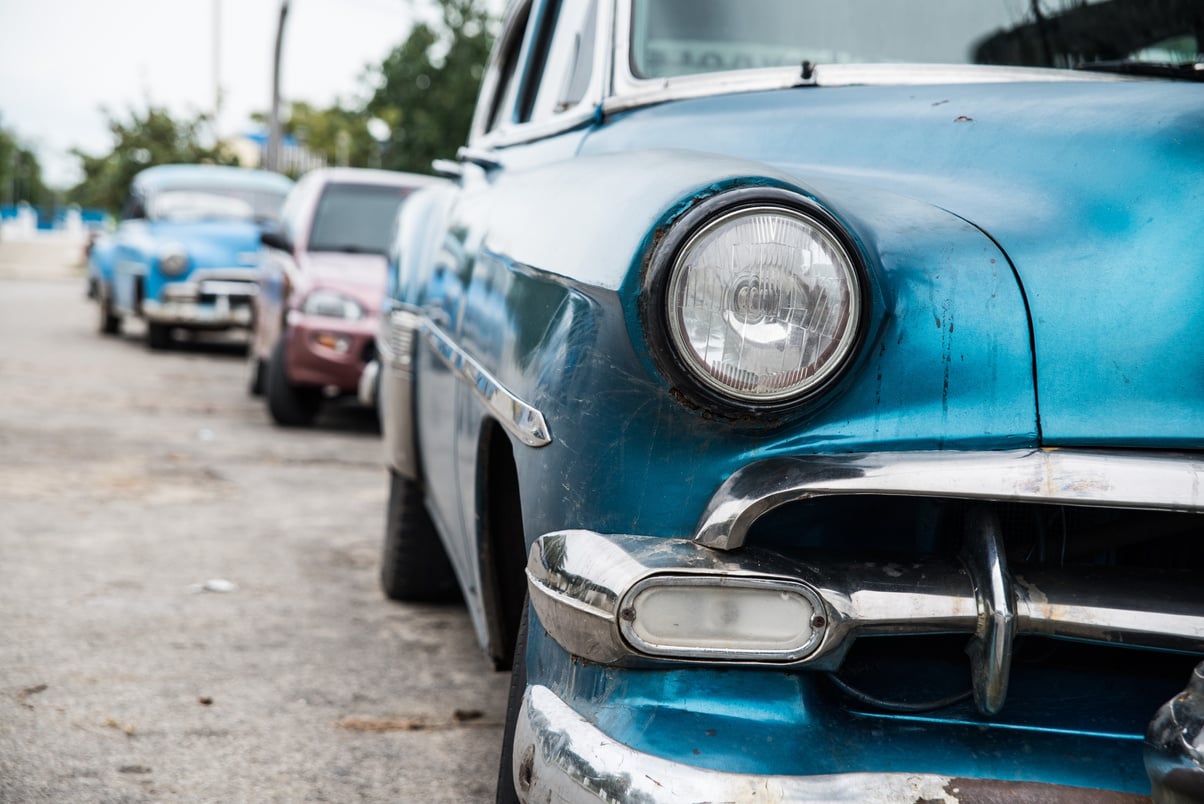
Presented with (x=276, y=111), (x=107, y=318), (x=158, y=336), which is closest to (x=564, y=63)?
(x=158, y=336)

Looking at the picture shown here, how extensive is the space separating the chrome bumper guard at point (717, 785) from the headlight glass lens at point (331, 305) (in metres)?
6.10

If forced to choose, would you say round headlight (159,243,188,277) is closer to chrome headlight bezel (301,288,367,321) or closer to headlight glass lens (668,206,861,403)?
chrome headlight bezel (301,288,367,321)

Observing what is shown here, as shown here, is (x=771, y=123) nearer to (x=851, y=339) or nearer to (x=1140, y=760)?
(x=851, y=339)

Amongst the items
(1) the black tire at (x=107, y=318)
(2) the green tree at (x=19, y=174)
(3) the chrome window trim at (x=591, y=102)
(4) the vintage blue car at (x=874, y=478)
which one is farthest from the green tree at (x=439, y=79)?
(2) the green tree at (x=19, y=174)

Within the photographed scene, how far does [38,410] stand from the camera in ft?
25.2

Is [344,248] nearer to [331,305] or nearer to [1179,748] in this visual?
[331,305]

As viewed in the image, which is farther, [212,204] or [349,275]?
[212,204]

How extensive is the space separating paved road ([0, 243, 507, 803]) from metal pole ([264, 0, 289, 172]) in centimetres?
1512

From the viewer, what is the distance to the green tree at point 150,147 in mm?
24156

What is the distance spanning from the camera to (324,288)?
7.45 meters

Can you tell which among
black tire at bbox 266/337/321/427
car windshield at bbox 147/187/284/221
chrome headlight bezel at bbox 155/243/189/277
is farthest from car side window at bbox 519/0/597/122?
car windshield at bbox 147/187/284/221

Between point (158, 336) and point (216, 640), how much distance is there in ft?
29.0

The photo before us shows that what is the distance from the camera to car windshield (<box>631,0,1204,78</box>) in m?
2.43

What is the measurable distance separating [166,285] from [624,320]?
10.1 m
